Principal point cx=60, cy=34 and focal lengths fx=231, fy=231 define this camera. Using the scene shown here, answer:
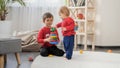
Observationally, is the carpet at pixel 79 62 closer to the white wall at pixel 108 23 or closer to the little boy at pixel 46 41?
the little boy at pixel 46 41

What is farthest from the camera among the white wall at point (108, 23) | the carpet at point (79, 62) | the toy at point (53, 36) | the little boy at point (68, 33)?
the white wall at point (108, 23)

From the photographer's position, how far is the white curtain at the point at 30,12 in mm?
4082

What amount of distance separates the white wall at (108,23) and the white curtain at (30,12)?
0.71m

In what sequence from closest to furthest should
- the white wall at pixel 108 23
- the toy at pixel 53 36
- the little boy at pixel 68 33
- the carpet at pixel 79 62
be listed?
the carpet at pixel 79 62, the little boy at pixel 68 33, the toy at pixel 53 36, the white wall at pixel 108 23

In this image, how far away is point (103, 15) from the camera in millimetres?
3998

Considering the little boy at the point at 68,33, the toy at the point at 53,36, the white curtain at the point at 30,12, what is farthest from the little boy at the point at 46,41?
the white curtain at the point at 30,12

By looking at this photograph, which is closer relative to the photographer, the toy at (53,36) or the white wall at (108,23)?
the toy at (53,36)

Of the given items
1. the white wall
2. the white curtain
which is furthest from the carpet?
the white curtain

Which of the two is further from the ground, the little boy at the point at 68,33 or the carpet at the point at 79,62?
the little boy at the point at 68,33

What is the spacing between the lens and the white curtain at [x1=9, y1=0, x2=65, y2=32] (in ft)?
13.4

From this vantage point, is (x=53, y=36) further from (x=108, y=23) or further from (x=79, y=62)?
(x=108, y=23)

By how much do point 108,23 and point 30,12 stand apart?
1.39 m

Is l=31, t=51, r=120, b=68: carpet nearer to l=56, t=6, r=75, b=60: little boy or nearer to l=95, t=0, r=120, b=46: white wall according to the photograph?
l=56, t=6, r=75, b=60: little boy

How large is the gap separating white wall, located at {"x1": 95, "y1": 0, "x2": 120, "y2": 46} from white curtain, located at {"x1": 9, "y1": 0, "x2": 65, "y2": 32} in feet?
2.32
